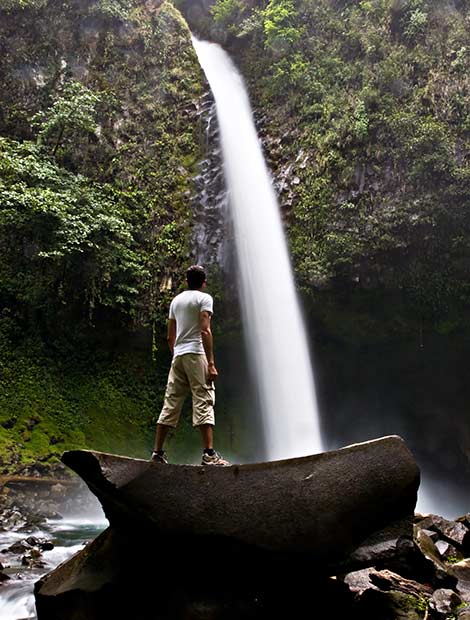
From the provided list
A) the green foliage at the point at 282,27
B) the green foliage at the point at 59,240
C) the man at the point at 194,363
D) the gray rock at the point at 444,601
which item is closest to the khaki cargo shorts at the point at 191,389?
the man at the point at 194,363

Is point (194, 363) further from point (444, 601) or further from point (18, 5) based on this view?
point (18, 5)

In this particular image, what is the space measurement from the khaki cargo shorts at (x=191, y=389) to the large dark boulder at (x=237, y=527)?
2.25 ft

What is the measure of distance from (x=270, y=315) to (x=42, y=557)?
7.76 m

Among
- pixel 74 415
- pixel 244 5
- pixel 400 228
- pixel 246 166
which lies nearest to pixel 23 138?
pixel 246 166

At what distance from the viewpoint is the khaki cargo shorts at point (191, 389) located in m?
4.46

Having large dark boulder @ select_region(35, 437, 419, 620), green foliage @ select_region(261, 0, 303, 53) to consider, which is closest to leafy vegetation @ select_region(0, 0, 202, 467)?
green foliage @ select_region(261, 0, 303, 53)

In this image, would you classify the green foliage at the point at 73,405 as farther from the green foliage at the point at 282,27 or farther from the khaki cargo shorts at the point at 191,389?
the green foliage at the point at 282,27

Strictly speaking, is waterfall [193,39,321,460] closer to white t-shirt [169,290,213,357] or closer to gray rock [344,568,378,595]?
gray rock [344,568,378,595]

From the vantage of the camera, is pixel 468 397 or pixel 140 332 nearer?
pixel 140 332

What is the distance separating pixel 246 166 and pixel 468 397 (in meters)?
8.20

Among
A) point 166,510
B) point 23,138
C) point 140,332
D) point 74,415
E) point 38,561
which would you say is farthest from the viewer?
point 23,138

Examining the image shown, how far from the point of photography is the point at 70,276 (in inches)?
498

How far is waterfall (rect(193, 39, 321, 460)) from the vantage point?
41.4 ft

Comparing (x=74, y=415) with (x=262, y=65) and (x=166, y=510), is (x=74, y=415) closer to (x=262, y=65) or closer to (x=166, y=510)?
(x=166, y=510)
